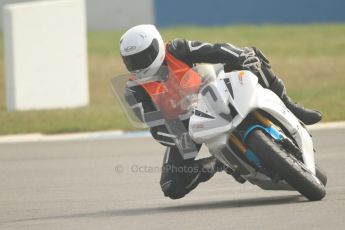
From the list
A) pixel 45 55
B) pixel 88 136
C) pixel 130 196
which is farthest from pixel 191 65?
pixel 45 55

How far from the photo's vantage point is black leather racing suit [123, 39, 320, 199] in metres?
8.32

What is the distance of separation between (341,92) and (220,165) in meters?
9.11

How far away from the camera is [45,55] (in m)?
17.4

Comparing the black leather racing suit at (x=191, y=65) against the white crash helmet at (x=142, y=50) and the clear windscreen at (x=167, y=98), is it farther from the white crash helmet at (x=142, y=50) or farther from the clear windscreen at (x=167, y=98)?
the white crash helmet at (x=142, y=50)

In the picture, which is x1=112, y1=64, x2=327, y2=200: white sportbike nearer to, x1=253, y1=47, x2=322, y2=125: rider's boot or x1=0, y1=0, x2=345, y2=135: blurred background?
x1=253, y1=47, x2=322, y2=125: rider's boot

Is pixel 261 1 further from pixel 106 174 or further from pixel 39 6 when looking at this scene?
pixel 106 174

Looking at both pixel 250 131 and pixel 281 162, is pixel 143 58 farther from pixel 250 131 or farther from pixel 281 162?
pixel 281 162

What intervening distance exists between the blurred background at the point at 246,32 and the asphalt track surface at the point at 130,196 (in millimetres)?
4663

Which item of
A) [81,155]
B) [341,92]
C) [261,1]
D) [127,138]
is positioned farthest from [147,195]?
[261,1]

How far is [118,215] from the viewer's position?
317 inches

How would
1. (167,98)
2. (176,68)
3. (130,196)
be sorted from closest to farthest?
(167,98) < (176,68) < (130,196)

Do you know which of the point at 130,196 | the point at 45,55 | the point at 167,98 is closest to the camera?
the point at 167,98

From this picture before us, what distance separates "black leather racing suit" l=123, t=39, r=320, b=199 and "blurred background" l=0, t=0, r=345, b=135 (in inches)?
323

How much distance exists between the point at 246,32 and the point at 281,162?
2220 cm
